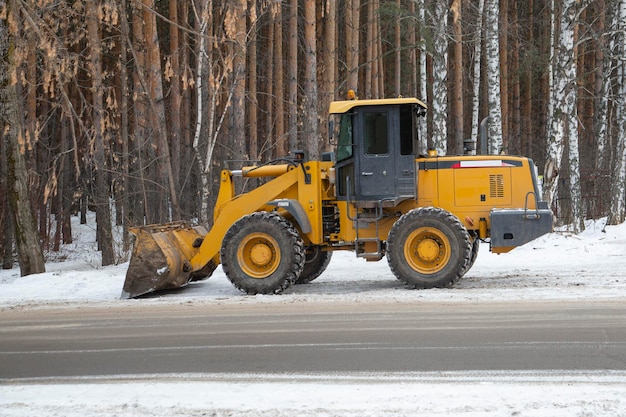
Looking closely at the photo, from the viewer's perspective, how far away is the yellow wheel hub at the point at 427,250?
1145cm

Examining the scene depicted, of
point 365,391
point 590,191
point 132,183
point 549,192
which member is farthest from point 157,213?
point 365,391

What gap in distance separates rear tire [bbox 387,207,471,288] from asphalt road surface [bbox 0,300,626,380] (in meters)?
1.54

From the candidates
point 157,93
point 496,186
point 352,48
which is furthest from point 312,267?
point 352,48

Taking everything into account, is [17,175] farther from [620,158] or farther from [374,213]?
[620,158]

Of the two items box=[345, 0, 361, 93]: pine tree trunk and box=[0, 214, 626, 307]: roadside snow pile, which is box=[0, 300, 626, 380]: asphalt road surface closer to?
box=[0, 214, 626, 307]: roadside snow pile

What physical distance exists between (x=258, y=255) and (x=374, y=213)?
5.84 feet

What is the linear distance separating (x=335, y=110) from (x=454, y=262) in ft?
8.85

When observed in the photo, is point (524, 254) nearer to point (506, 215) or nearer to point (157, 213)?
point (506, 215)

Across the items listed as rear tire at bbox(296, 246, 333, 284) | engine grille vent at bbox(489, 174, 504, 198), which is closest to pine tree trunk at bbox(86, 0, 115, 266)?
rear tire at bbox(296, 246, 333, 284)

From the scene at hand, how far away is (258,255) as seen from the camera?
11742 millimetres

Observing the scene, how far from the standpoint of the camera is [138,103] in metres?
20.8

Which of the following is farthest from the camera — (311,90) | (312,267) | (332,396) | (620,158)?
(620,158)

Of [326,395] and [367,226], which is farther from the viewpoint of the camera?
[367,226]

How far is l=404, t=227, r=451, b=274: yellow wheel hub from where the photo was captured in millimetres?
11453
